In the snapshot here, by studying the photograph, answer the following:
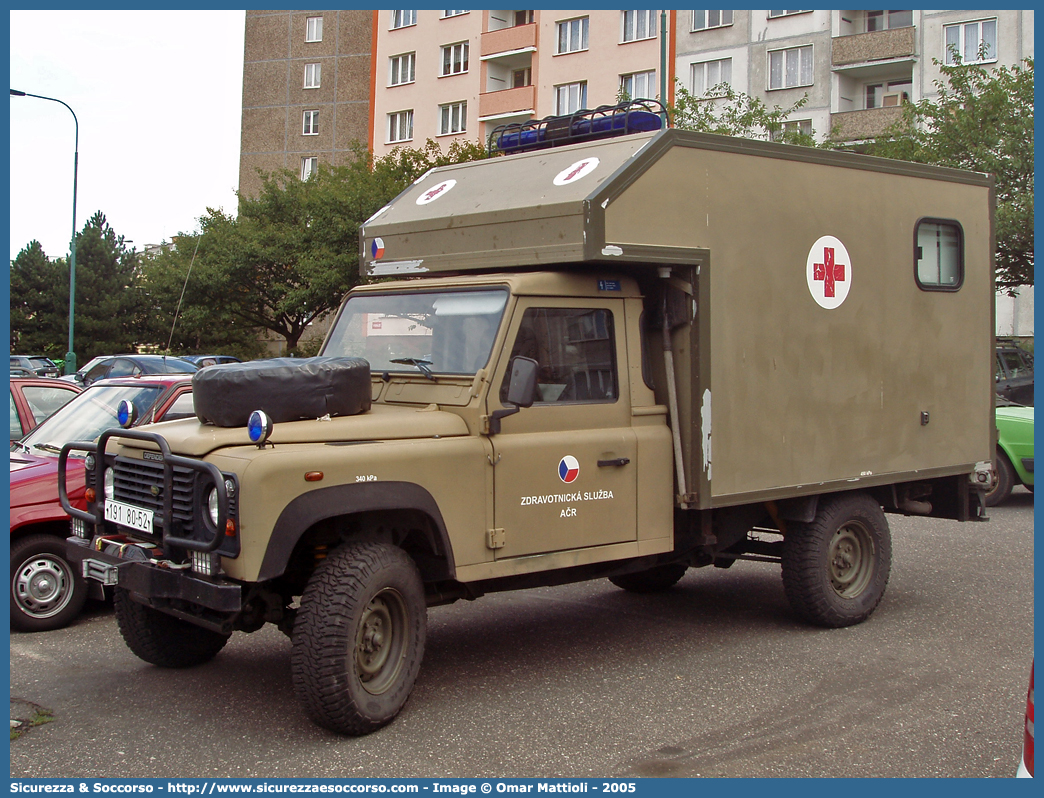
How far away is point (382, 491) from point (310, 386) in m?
0.71

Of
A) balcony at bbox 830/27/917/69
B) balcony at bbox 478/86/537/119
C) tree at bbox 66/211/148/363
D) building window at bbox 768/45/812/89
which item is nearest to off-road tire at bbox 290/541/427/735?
balcony at bbox 830/27/917/69

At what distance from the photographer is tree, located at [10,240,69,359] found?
48562 millimetres

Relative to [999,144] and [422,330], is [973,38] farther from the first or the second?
[422,330]

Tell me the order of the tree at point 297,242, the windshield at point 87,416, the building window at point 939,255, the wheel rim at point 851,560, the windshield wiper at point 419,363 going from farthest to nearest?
the tree at point 297,242, the building window at point 939,255, the windshield at point 87,416, the wheel rim at point 851,560, the windshield wiper at point 419,363

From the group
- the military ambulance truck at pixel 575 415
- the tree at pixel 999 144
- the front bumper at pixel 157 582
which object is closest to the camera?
the front bumper at pixel 157 582

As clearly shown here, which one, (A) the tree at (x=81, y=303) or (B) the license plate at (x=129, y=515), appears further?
(A) the tree at (x=81, y=303)

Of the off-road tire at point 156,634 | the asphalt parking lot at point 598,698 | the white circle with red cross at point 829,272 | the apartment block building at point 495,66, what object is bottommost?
the asphalt parking lot at point 598,698

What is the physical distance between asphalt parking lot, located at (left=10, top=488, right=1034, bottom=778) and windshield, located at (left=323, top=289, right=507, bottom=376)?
1.83m

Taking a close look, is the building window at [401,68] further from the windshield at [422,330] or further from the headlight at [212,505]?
the headlight at [212,505]

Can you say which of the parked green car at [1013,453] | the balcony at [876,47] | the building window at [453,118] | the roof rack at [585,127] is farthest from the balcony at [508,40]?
the roof rack at [585,127]

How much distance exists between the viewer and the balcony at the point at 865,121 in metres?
39.3

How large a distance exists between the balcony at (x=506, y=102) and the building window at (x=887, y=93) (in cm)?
1383

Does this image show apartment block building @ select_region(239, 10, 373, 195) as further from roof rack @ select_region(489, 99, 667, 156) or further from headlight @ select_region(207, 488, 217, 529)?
headlight @ select_region(207, 488, 217, 529)

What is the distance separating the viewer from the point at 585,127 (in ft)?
23.1
